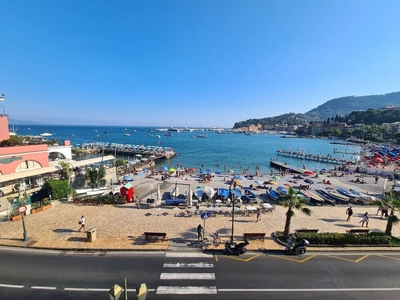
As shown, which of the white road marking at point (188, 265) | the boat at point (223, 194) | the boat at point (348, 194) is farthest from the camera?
the boat at point (348, 194)

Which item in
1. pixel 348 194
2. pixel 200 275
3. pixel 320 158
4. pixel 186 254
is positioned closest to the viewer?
pixel 200 275

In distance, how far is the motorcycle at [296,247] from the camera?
514 inches

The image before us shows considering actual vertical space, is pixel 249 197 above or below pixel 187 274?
below

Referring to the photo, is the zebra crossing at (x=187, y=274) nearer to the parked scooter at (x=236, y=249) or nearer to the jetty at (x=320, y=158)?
the parked scooter at (x=236, y=249)

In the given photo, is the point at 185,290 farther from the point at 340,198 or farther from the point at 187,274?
the point at 340,198

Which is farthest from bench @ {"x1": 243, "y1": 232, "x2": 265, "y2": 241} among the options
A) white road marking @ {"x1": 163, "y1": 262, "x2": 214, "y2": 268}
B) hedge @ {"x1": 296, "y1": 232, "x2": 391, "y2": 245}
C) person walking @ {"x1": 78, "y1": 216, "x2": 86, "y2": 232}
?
person walking @ {"x1": 78, "y1": 216, "x2": 86, "y2": 232}

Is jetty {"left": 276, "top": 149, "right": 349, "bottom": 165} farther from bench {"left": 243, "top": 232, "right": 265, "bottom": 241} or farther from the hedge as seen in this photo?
bench {"left": 243, "top": 232, "right": 265, "bottom": 241}

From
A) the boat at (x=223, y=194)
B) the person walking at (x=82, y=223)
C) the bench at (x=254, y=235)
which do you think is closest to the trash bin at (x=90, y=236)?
the person walking at (x=82, y=223)

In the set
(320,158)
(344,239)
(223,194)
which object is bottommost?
(320,158)

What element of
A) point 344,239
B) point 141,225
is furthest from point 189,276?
point 344,239

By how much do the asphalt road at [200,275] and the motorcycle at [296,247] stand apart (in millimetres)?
448

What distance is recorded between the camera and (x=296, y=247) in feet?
42.9

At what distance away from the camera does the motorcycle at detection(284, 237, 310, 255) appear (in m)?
13.0

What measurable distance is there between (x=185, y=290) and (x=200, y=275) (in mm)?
1306
